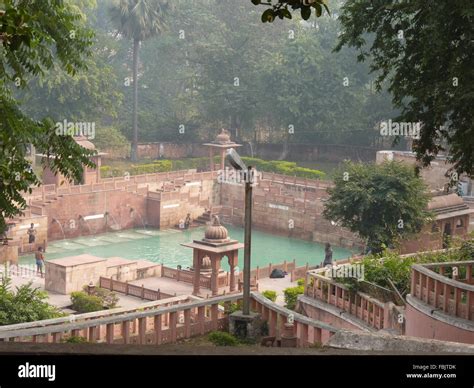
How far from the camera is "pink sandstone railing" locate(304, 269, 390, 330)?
1577 cm

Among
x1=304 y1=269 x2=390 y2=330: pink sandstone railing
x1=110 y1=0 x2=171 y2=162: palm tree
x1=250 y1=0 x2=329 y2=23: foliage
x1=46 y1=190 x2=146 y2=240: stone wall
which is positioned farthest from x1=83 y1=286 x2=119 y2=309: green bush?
x1=110 y1=0 x2=171 y2=162: palm tree

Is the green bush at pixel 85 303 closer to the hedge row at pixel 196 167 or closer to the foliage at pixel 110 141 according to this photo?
the hedge row at pixel 196 167

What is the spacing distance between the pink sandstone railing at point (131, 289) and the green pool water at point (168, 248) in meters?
7.15

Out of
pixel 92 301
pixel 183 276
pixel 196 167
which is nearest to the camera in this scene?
pixel 92 301

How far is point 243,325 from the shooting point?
12367 mm

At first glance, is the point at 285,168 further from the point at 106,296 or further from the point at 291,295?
the point at 291,295

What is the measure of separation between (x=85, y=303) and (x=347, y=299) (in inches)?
314

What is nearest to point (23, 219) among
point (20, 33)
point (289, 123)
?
point (289, 123)

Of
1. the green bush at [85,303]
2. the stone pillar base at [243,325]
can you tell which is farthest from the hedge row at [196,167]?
the stone pillar base at [243,325]

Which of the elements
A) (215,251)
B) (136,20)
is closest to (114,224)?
(136,20)

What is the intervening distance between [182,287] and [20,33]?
2221 cm

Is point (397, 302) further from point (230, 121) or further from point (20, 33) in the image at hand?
point (230, 121)

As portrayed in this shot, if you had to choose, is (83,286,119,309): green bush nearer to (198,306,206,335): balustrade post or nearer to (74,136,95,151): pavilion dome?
(198,306,206,335): balustrade post

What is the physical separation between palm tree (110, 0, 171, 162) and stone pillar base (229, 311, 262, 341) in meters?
35.3
